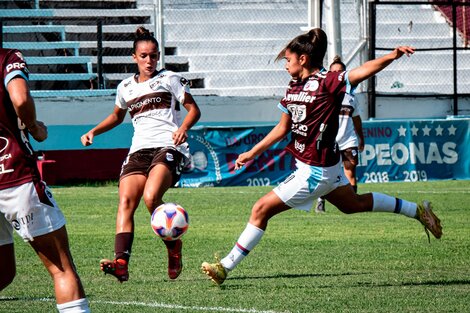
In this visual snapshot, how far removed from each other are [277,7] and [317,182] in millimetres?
21636

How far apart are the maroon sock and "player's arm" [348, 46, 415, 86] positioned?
90.3 inches

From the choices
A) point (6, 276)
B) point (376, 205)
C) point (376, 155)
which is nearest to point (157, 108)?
point (376, 205)

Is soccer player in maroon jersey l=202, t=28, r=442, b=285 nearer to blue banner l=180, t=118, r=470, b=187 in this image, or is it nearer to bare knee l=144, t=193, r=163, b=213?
bare knee l=144, t=193, r=163, b=213

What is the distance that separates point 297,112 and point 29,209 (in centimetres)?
363

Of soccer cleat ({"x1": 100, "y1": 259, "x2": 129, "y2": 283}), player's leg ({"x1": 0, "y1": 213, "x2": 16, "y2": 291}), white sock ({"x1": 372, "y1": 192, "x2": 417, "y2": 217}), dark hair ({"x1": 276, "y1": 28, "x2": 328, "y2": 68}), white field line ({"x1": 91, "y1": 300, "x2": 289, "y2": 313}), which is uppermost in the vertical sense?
dark hair ({"x1": 276, "y1": 28, "x2": 328, "y2": 68})

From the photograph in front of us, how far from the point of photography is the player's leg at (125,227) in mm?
8141

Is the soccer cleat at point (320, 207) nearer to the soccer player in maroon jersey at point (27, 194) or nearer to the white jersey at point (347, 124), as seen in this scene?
the white jersey at point (347, 124)

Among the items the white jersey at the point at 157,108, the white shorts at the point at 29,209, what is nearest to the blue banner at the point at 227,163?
the white jersey at the point at 157,108

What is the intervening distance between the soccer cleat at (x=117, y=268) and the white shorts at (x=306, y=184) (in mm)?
1438

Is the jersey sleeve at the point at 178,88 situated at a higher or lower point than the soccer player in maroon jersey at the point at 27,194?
higher

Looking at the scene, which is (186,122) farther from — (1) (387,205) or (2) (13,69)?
(2) (13,69)

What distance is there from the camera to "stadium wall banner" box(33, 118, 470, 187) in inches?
845

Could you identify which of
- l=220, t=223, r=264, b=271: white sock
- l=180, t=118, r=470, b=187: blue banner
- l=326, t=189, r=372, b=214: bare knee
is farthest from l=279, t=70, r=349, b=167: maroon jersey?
l=180, t=118, r=470, b=187: blue banner

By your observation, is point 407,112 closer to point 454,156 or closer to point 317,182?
point 454,156
